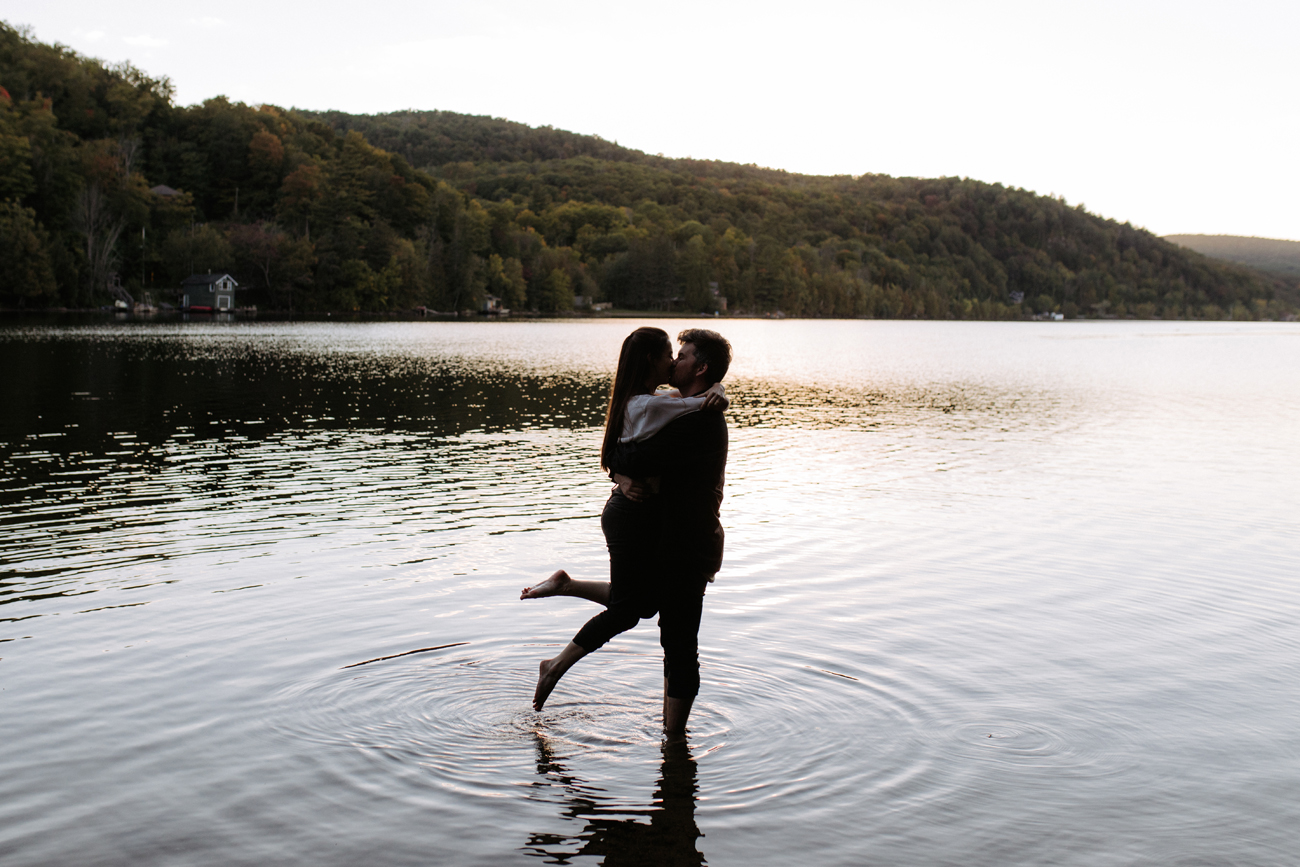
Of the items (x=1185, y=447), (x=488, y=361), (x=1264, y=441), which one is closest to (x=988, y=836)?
(x=1185, y=447)

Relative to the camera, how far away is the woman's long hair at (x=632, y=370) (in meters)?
5.91

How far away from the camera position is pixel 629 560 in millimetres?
6105

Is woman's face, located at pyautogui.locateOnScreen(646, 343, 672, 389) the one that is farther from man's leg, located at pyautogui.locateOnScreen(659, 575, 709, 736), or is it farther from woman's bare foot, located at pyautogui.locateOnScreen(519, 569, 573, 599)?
woman's bare foot, located at pyautogui.locateOnScreen(519, 569, 573, 599)

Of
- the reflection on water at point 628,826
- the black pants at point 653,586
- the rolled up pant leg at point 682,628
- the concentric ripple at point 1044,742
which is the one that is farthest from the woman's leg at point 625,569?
the concentric ripple at point 1044,742

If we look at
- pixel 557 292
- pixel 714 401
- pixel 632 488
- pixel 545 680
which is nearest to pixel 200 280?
pixel 557 292

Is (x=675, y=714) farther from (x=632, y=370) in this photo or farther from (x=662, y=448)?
(x=632, y=370)

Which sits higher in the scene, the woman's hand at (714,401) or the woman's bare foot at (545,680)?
the woman's hand at (714,401)

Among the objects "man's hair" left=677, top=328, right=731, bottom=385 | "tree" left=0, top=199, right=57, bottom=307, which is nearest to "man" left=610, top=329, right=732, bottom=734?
"man's hair" left=677, top=328, right=731, bottom=385

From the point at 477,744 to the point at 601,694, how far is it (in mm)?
1222

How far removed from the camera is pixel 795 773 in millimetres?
6016

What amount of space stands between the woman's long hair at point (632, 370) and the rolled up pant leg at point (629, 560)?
37 cm

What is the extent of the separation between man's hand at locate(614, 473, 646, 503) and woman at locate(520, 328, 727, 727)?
4 cm

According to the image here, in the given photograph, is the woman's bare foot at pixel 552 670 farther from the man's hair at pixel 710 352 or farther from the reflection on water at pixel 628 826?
the man's hair at pixel 710 352

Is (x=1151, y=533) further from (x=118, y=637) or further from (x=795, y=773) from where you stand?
(x=118, y=637)
